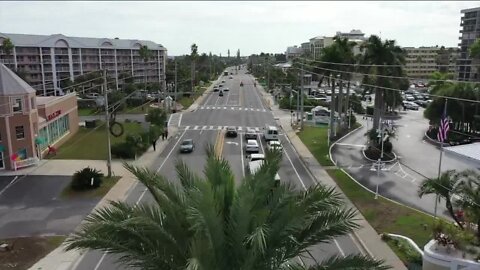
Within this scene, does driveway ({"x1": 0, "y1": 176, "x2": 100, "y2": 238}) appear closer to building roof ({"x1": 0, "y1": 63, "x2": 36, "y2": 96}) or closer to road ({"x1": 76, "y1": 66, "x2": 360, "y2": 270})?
road ({"x1": 76, "y1": 66, "x2": 360, "y2": 270})

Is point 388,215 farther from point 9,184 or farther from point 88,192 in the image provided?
point 9,184

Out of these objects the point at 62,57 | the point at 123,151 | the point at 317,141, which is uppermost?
the point at 62,57

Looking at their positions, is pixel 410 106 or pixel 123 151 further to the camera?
pixel 410 106

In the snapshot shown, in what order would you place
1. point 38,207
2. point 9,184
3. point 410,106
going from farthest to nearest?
point 410,106
point 9,184
point 38,207

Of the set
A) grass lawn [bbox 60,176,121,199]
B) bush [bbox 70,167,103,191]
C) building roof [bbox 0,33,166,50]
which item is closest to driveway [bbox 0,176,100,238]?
grass lawn [bbox 60,176,121,199]

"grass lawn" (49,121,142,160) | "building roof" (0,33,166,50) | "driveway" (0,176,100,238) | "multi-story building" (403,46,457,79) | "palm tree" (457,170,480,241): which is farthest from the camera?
"multi-story building" (403,46,457,79)

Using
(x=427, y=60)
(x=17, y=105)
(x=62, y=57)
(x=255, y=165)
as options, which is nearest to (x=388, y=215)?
(x=255, y=165)

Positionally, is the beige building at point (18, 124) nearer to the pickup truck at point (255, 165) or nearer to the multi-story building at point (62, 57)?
the pickup truck at point (255, 165)

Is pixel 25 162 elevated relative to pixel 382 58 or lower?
lower
